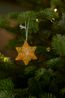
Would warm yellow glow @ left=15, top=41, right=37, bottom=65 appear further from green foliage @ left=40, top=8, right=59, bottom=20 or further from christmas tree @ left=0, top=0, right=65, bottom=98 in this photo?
green foliage @ left=40, top=8, right=59, bottom=20

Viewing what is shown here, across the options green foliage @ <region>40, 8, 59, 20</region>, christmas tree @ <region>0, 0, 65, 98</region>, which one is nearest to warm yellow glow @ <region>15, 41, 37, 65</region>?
christmas tree @ <region>0, 0, 65, 98</region>

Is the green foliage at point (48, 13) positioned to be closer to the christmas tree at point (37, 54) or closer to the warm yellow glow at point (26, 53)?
the christmas tree at point (37, 54)

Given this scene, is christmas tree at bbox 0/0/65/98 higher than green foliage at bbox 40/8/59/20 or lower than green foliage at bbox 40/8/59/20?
lower

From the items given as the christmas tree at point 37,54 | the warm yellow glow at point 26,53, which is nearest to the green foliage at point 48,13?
the christmas tree at point 37,54

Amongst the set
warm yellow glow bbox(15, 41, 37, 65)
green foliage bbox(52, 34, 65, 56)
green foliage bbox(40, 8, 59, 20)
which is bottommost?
warm yellow glow bbox(15, 41, 37, 65)

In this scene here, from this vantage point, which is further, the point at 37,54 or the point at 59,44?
the point at 37,54

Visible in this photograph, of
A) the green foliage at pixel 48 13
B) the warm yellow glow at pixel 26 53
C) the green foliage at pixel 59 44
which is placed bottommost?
the warm yellow glow at pixel 26 53

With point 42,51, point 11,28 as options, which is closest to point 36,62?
point 42,51

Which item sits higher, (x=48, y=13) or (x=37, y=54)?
(x=48, y=13)
